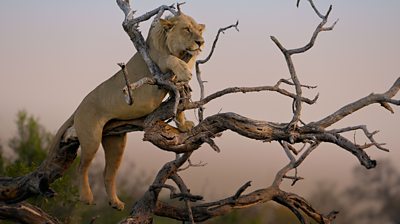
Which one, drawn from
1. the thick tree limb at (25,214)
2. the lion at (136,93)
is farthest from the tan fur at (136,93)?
the thick tree limb at (25,214)

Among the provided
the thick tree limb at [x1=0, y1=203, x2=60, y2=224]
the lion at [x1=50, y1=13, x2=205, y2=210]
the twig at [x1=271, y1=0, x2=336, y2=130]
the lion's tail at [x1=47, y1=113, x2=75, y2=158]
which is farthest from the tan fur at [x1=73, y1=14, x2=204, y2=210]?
the twig at [x1=271, y1=0, x2=336, y2=130]

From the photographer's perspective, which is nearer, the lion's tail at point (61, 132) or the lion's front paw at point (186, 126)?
the lion's front paw at point (186, 126)

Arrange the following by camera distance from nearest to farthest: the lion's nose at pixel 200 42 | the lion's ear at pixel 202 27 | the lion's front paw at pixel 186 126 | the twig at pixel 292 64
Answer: the twig at pixel 292 64 → the lion's nose at pixel 200 42 → the lion's ear at pixel 202 27 → the lion's front paw at pixel 186 126

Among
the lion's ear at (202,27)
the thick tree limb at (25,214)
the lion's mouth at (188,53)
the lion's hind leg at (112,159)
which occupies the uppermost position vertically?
the lion's ear at (202,27)

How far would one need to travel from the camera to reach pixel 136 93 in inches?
255

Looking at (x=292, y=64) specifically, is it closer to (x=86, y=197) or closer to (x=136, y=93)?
(x=136, y=93)

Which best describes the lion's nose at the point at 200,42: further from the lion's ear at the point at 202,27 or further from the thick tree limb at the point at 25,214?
the thick tree limb at the point at 25,214

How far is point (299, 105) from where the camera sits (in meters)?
6.21

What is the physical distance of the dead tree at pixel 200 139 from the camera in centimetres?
622

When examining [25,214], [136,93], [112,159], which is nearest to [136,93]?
[136,93]

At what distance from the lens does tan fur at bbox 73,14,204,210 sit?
6.41 meters

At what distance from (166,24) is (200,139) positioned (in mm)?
974

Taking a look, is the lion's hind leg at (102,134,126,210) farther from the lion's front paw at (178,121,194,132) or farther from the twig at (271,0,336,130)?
the twig at (271,0,336,130)

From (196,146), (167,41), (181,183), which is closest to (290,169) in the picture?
(181,183)
